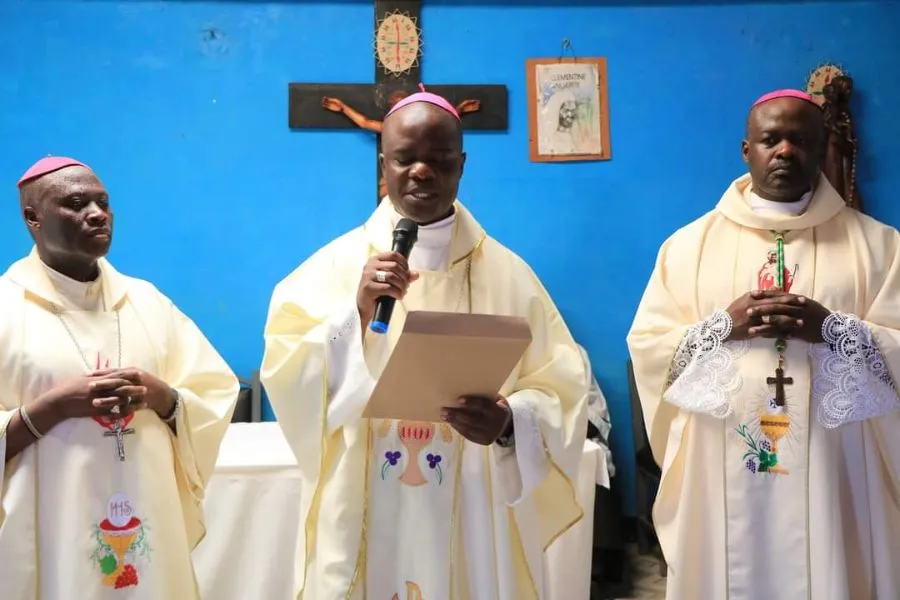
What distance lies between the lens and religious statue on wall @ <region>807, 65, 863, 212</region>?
524 centimetres

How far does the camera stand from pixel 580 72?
17.5 feet

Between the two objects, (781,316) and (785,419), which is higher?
(781,316)

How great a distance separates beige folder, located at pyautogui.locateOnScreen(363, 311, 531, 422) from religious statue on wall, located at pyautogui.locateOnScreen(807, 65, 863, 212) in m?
3.66

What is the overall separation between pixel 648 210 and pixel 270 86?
2.25 metres

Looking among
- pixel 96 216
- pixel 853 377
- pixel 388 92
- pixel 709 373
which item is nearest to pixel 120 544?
pixel 96 216

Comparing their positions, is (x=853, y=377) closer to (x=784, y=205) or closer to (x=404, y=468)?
(x=784, y=205)

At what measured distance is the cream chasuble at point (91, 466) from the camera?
2609 millimetres

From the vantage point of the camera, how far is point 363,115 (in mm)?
5238

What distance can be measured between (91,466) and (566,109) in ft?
11.5

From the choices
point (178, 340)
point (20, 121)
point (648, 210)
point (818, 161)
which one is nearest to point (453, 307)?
point (178, 340)

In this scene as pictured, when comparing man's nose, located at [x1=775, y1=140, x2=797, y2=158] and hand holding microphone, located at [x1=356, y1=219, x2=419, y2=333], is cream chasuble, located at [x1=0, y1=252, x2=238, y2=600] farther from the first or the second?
man's nose, located at [x1=775, y1=140, x2=797, y2=158]

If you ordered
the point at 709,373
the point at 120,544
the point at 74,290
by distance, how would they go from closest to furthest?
the point at 120,544
the point at 74,290
the point at 709,373

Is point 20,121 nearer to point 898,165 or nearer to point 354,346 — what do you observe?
point 354,346

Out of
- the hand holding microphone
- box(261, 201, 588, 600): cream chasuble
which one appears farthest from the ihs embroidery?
the hand holding microphone
